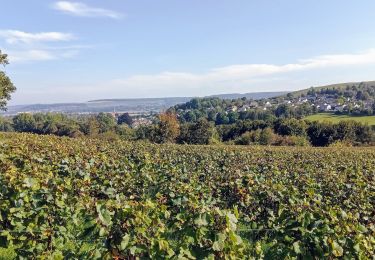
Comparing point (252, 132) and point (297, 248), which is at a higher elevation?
point (297, 248)

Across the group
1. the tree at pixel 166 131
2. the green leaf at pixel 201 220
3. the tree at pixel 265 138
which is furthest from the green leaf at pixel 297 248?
the tree at pixel 166 131

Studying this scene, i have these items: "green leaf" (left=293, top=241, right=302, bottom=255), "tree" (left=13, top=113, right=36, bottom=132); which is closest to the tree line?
"tree" (left=13, top=113, right=36, bottom=132)

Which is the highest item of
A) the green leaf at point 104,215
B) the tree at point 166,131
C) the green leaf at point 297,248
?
the green leaf at point 104,215

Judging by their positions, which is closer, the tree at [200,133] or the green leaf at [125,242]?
the green leaf at [125,242]

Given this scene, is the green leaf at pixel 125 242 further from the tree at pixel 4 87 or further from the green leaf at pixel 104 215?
the tree at pixel 4 87

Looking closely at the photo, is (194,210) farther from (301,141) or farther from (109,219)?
(301,141)

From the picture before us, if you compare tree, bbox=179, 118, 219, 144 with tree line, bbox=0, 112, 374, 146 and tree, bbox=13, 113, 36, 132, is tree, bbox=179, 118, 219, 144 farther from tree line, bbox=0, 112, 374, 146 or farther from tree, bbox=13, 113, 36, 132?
tree, bbox=13, 113, 36, 132

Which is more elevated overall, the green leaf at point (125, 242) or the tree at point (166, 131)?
the green leaf at point (125, 242)

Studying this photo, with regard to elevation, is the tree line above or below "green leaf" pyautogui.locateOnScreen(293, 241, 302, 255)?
below

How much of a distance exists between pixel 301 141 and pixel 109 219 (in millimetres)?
82128

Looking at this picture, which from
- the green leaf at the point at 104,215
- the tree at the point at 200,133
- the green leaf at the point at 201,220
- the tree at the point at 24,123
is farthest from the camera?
the tree at the point at 24,123

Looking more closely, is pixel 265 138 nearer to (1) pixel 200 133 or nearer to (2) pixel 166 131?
→ (1) pixel 200 133

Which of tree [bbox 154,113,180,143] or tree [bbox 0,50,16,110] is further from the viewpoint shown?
tree [bbox 154,113,180,143]

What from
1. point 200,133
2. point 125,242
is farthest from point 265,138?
point 125,242
